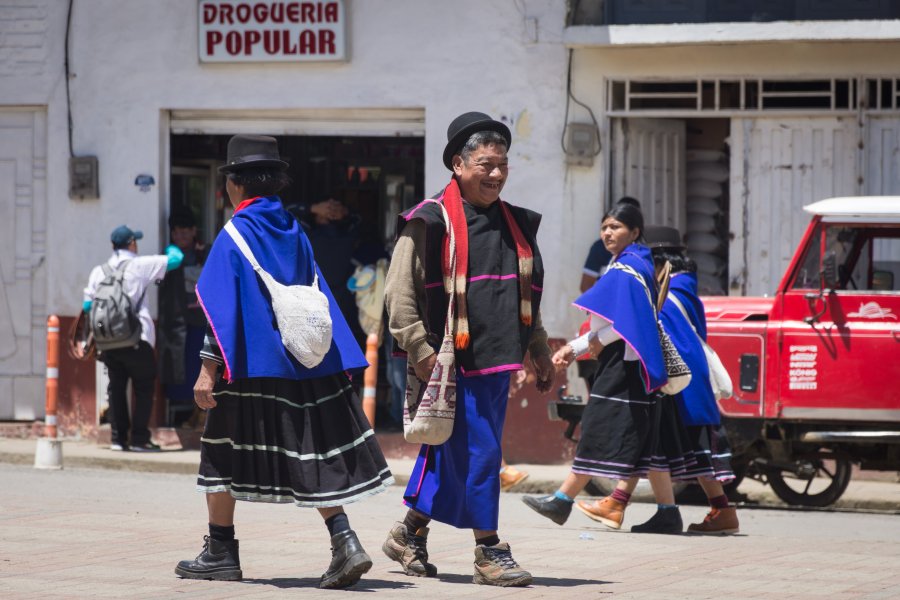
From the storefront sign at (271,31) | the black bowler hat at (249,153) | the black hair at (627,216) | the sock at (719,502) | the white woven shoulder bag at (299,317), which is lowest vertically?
the sock at (719,502)

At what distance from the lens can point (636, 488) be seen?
40.1 feet

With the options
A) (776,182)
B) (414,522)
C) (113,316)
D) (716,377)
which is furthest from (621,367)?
(113,316)

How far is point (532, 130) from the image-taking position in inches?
558

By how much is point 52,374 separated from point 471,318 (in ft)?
22.6

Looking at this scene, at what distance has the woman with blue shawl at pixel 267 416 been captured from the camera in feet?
22.6

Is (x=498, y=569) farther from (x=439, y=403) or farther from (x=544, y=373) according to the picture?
(x=544, y=373)

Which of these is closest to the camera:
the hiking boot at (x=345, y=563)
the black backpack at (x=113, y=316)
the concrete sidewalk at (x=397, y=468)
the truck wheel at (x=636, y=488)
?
the hiking boot at (x=345, y=563)

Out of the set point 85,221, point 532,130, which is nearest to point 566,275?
point 532,130

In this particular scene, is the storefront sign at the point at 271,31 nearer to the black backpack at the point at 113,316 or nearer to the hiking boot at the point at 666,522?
the black backpack at the point at 113,316

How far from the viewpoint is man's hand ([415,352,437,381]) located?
706cm

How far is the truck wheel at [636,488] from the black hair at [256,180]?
5.35 m

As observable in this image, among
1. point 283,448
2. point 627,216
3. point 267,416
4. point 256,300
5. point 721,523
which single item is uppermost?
point 627,216

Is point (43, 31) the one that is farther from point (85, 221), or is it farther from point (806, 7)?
point (806, 7)

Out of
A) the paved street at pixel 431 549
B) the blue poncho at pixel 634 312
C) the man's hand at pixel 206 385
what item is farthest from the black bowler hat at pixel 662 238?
the man's hand at pixel 206 385
